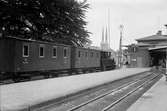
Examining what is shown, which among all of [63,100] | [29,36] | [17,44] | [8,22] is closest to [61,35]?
[29,36]

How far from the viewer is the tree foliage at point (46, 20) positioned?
27.6m

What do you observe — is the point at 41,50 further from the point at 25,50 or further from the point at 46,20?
the point at 46,20

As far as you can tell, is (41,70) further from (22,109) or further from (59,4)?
(22,109)

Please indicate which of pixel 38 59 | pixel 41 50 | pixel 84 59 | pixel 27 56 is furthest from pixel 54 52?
pixel 84 59

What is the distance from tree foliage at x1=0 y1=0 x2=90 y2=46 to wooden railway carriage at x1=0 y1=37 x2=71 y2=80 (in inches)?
175

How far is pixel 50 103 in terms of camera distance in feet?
39.4

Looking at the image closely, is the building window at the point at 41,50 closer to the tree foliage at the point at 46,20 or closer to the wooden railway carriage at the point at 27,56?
the wooden railway carriage at the point at 27,56

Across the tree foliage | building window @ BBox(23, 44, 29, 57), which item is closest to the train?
building window @ BBox(23, 44, 29, 57)

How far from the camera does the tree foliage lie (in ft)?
90.4

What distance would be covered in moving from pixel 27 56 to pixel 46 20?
9681 millimetres

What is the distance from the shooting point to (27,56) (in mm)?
20500

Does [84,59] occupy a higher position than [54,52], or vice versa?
[54,52]

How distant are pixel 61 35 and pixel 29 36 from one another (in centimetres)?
371

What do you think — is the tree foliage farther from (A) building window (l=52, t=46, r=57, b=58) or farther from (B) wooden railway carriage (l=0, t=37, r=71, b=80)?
(B) wooden railway carriage (l=0, t=37, r=71, b=80)
